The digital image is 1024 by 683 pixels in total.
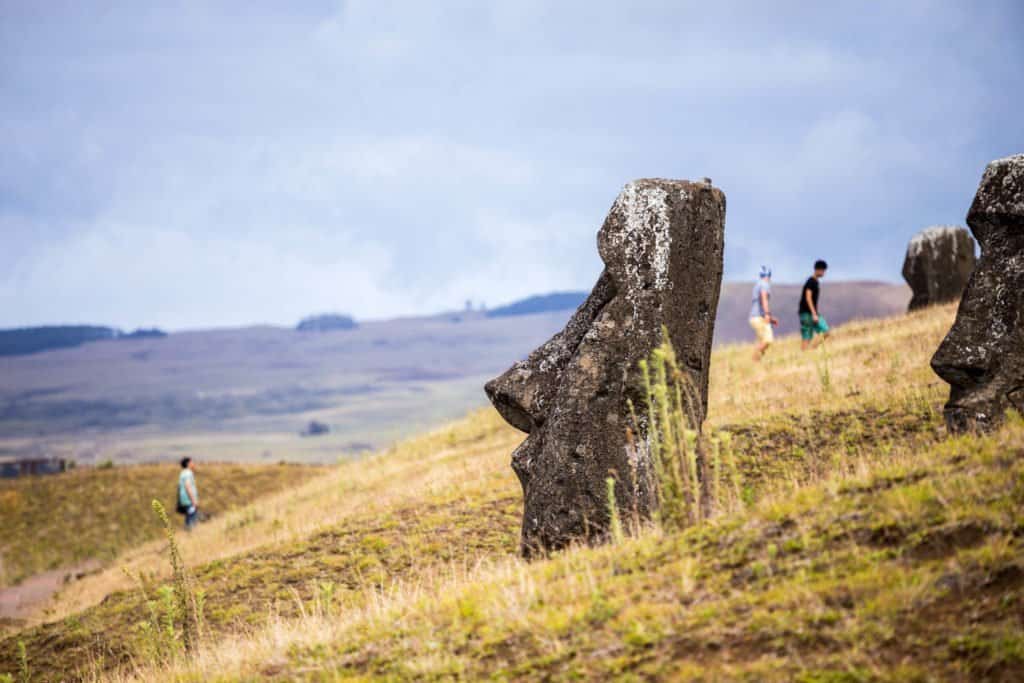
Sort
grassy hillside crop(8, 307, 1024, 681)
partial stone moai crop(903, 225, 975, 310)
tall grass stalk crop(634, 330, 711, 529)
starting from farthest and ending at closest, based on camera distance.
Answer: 1. partial stone moai crop(903, 225, 975, 310)
2. tall grass stalk crop(634, 330, 711, 529)
3. grassy hillside crop(8, 307, 1024, 681)

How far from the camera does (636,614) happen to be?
5.76 metres

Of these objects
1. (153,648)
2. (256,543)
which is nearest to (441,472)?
(256,543)

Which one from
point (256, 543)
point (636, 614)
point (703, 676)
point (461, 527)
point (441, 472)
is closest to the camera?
point (703, 676)

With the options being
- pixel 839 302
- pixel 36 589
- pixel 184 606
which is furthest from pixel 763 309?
pixel 839 302

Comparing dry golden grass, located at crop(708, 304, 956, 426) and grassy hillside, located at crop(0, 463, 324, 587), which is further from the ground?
dry golden grass, located at crop(708, 304, 956, 426)

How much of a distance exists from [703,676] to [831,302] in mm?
182491

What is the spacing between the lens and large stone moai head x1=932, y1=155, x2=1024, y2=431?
412 inches

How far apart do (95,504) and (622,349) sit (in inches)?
1190

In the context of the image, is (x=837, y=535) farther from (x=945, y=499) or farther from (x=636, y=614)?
(x=636, y=614)

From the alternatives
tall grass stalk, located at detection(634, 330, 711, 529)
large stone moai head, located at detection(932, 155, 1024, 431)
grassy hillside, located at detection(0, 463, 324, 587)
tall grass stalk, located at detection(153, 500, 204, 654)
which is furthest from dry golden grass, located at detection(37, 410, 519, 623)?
tall grass stalk, located at detection(634, 330, 711, 529)

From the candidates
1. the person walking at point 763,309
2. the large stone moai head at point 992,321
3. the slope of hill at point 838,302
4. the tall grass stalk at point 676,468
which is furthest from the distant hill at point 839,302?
the tall grass stalk at point 676,468

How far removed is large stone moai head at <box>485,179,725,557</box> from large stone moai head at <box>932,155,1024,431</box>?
3146 millimetres

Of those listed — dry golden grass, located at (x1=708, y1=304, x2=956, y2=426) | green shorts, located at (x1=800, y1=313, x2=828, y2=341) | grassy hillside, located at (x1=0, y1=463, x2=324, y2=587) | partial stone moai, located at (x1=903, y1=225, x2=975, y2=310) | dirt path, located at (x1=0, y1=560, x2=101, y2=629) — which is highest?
partial stone moai, located at (x1=903, y1=225, x2=975, y2=310)

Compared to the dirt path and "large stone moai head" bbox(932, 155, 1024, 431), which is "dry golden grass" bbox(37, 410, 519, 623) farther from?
"large stone moai head" bbox(932, 155, 1024, 431)
